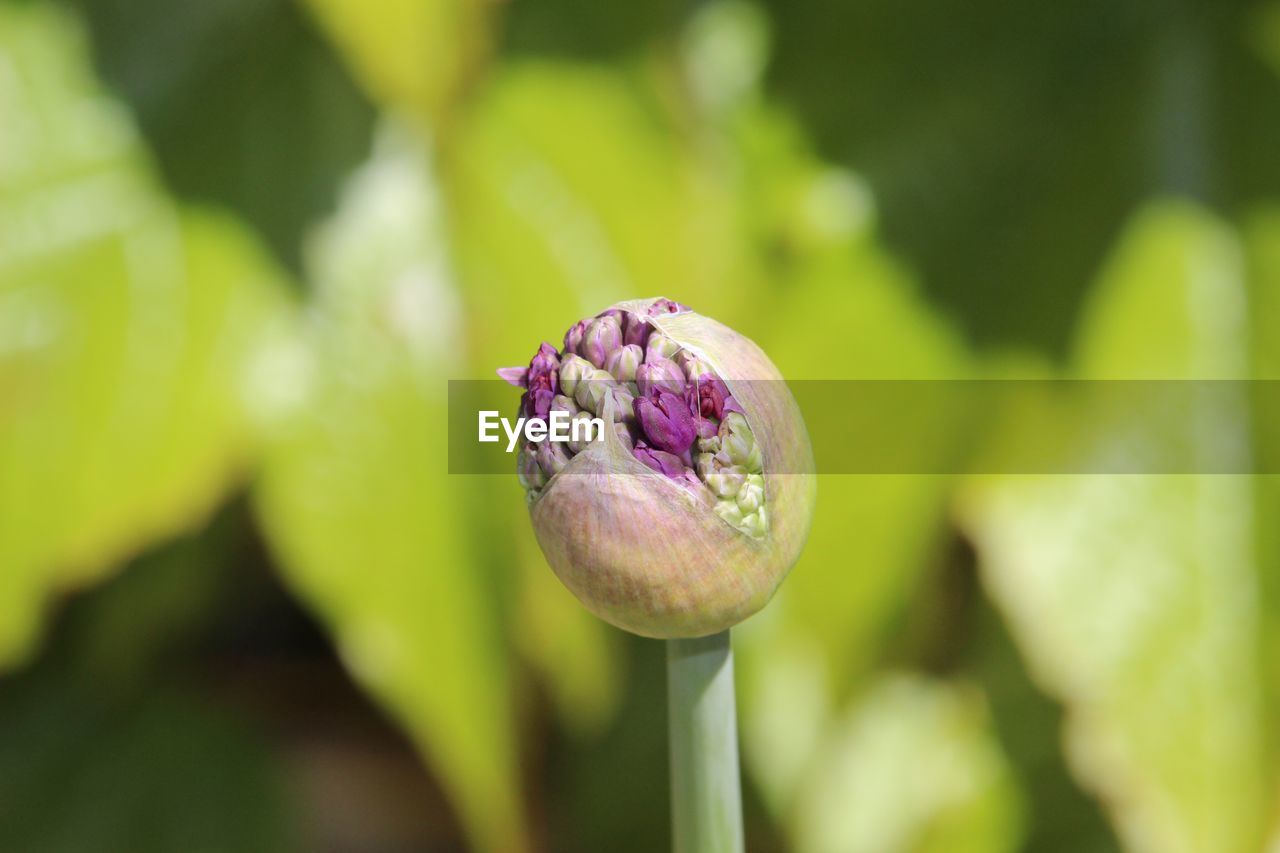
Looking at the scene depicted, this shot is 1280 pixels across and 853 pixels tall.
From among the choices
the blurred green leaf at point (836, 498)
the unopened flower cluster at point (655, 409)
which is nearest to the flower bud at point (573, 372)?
the unopened flower cluster at point (655, 409)

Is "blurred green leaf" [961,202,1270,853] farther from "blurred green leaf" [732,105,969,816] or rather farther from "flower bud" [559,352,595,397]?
"flower bud" [559,352,595,397]

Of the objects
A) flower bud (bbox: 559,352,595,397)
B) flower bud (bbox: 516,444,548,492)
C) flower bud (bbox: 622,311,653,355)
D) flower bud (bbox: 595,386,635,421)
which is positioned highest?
flower bud (bbox: 622,311,653,355)

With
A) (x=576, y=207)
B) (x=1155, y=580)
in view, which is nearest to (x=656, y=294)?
(x=576, y=207)

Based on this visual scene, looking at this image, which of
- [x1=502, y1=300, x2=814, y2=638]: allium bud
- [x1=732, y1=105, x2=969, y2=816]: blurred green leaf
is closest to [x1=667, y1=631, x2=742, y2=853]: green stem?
[x1=502, y1=300, x2=814, y2=638]: allium bud

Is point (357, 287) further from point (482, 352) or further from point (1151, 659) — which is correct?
point (1151, 659)

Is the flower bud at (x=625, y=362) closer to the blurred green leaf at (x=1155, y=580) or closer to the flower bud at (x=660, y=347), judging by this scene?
the flower bud at (x=660, y=347)

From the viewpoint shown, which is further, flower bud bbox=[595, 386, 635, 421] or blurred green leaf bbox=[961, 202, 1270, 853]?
blurred green leaf bbox=[961, 202, 1270, 853]

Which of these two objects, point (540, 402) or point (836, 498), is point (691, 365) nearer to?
point (540, 402)
